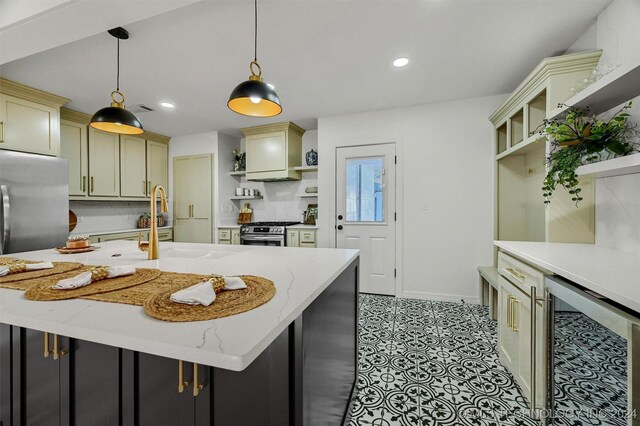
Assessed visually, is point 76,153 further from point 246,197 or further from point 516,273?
point 516,273

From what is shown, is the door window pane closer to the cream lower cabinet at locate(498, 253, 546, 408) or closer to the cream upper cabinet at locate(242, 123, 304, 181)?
→ the cream upper cabinet at locate(242, 123, 304, 181)

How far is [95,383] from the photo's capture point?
2.77 feet

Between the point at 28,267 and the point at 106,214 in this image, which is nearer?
the point at 28,267

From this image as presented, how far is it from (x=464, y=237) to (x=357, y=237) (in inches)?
51.9

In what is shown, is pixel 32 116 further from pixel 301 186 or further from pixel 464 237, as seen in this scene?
pixel 464 237

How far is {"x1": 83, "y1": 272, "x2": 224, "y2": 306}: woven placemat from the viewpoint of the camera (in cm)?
87

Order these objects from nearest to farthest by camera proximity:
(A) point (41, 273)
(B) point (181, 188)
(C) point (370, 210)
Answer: (A) point (41, 273) → (C) point (370, 210) → (B) point (181, 188)

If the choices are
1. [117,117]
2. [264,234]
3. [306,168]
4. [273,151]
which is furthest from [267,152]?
[117,117]

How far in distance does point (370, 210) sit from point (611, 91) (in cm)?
249

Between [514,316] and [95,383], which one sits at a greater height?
[95,383]

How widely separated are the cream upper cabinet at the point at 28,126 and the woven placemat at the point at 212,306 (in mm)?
3360

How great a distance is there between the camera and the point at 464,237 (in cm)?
332

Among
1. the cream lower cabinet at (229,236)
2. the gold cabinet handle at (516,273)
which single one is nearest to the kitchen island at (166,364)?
the gold cabinet handle at (516,273)

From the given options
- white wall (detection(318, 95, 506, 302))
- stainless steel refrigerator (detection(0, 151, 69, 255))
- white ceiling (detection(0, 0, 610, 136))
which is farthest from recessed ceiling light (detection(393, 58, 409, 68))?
stainless steel refrigerator (detection(0, 151, 69, 255))
